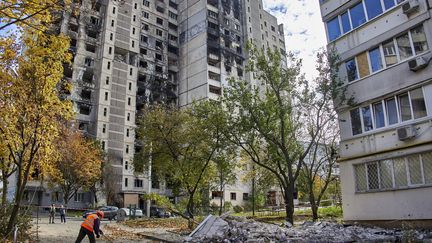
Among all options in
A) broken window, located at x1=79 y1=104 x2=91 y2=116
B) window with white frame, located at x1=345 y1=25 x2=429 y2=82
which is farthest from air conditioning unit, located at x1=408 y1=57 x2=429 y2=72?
broken window, located at x1=79 y1=104 x2=91 y2=116

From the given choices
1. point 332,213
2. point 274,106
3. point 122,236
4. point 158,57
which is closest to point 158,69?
point 158,57

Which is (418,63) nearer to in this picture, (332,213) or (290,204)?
(290,204)

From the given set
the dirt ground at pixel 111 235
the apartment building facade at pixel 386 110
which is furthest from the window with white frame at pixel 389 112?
the dirt ground at pixel 111 235

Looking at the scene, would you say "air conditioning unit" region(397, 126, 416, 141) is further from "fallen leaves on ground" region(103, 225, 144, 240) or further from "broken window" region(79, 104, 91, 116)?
"broken window" region(79, 104, 91, 116)

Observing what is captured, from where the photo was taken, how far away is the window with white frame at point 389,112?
14.1m

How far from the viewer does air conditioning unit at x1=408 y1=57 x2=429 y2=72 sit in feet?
45.1

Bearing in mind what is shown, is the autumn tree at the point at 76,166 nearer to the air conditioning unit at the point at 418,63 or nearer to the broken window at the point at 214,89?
the broken window at the point at 214,89

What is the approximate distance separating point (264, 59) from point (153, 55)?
56674mm

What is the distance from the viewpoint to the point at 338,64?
1786 centimetres

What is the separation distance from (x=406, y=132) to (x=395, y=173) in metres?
1.86

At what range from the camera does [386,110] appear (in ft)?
50.2

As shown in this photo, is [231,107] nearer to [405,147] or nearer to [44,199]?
[405,147]

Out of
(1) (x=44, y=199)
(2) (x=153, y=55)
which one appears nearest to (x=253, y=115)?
(1) (x=44, y=199)

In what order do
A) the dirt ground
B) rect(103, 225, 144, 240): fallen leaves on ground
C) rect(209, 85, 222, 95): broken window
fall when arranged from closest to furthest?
the dirt ground → rect(103, 225, 144, 240): fallen leaves on ground → rect(209, 85, 222, 95): broken window
